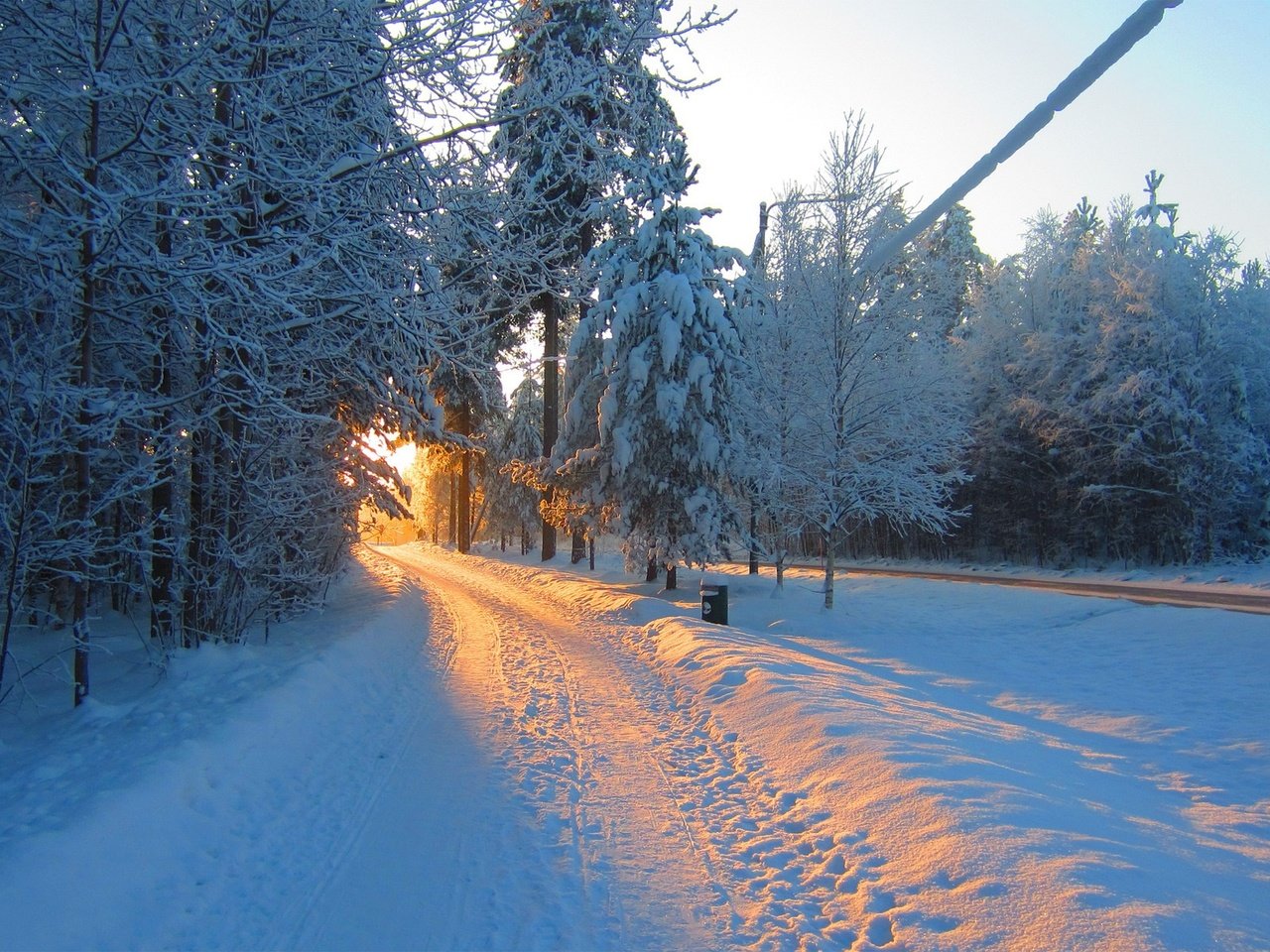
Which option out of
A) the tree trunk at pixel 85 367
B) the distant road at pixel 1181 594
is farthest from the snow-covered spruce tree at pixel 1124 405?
the tree trunk at pixel 85 367

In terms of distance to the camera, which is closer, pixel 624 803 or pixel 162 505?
pixel 624 803

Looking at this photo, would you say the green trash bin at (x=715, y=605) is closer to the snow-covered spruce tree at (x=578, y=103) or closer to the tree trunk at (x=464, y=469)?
the snow-covered spruce tree at (x=578, y=103)

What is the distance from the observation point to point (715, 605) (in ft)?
46.2

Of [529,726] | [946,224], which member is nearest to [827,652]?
[529,726]

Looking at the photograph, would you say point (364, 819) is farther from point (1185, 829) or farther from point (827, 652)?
point (827, 652)

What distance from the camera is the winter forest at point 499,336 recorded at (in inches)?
203

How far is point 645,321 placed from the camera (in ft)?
56.6

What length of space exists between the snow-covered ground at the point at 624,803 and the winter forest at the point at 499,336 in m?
1.74

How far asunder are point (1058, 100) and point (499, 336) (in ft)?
30.7

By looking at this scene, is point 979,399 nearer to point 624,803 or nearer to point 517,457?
point 517,457

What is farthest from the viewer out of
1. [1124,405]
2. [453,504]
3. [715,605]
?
[453,504]

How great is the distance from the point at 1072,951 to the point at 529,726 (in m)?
4.82

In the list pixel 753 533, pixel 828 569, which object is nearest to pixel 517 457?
pixel 753 533

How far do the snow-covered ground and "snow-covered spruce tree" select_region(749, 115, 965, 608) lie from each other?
5.58m
